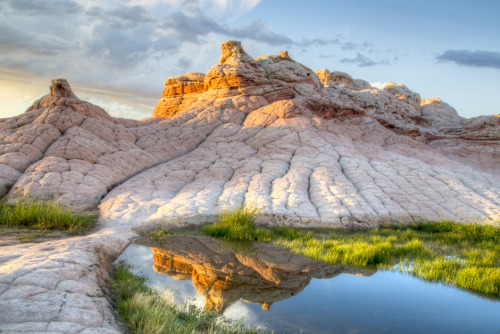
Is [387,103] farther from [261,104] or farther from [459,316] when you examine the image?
[459,316]

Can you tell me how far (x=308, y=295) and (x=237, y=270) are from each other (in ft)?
6.17

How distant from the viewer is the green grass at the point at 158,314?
5.05 m

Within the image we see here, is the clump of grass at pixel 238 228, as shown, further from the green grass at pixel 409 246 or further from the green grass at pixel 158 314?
the green grass at pixel 158 314

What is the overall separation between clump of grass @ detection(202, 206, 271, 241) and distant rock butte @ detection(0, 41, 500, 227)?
85 cm

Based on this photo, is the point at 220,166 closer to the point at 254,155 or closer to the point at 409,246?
the point at 254,155

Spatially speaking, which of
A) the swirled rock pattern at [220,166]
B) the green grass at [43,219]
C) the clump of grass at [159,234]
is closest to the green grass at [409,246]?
the swirled rock pattern at [220,166]

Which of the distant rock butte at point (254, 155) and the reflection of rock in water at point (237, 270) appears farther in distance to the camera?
the distant rock butte at point (254, 155)

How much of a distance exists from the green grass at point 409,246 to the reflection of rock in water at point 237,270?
2.20 ft

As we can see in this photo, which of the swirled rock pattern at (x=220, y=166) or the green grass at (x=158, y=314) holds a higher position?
the swirled rock pattern at (x=220, y=166)

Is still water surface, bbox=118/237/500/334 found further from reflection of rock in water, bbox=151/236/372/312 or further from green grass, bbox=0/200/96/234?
green grass, bbox=0/200/96/234

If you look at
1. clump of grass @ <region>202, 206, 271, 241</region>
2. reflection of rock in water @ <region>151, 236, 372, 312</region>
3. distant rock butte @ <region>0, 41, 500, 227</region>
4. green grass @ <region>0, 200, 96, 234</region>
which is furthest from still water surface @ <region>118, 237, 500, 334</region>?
distant rock butte @ <region>0, 41, 500, 227</region>

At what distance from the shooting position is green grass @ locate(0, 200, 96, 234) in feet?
36.3

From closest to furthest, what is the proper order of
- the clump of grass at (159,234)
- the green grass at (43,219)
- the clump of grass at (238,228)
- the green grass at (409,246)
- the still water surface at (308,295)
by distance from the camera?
the still water surface at (308,295)
the green grass at (409,246)
the clump of grass at (159,234)
the green grass at (43,219)
the clump of grass at (238,228)

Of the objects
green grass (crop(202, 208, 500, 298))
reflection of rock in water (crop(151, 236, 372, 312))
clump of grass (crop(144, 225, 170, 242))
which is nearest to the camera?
reflection of rock in water (crop(151, 236, 372, 312))
